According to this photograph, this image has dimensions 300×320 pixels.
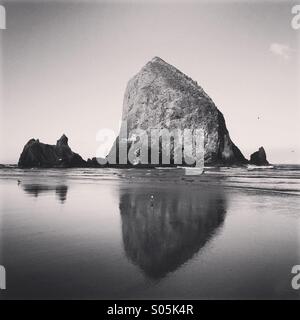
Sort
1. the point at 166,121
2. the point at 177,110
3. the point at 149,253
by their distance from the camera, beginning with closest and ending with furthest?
1. the point at 149,253
2. the point at 177,110
3. the point at 166,121

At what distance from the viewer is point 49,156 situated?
146m

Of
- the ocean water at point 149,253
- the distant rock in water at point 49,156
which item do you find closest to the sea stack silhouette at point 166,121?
the distant rock in water at point 49,156

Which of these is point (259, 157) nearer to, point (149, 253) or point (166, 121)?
point (166, 121)

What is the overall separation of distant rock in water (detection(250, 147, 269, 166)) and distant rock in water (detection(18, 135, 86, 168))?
77.3 meters

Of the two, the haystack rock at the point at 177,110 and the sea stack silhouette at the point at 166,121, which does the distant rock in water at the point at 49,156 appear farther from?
the haystack rock at the point at 177,110

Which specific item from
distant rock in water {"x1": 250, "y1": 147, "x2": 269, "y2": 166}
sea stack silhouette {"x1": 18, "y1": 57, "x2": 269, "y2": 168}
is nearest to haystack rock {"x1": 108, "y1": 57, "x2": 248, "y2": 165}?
sea stack silhouette {"x1": 18, "y1": 57, "x2": 269, "y2": 168}

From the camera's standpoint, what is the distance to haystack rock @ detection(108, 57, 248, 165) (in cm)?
14425

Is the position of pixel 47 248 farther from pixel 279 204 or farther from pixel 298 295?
pixel 279 204

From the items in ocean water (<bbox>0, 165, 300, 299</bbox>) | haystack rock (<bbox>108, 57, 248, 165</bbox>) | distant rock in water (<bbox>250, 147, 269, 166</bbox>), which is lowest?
ocean water (<bbox>0, 165, 300, 299</bbox>)

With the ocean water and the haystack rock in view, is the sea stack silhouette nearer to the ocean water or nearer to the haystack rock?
the haystack rock

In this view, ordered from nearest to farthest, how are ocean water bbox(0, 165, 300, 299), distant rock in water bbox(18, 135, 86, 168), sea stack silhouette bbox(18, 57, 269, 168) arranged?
ocean water bbox(0, 165, 300, 299)
distant rock in water bbox(18, 135, 86, 168)
sea stack silhouette bbox(18, 57, 269, 168)

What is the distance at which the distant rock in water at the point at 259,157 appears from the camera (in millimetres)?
147500

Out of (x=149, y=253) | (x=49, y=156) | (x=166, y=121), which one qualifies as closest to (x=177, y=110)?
(x=166, y=121)

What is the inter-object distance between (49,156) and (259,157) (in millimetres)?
96203
